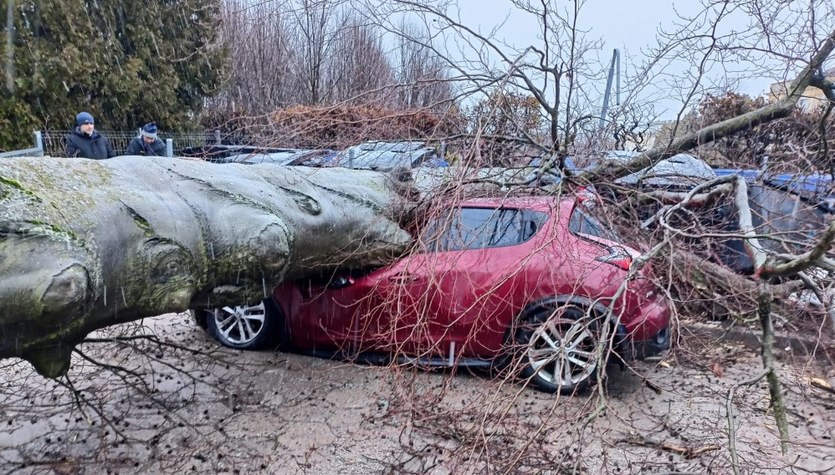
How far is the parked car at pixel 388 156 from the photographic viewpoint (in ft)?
15.4

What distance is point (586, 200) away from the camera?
4344mm

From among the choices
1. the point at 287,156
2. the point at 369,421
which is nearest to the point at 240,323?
the point at 287,156

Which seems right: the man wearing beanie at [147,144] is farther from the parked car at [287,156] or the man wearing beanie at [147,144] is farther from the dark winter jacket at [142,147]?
the parked car at [287,156]

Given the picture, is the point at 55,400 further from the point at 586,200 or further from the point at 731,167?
the point at 731,167

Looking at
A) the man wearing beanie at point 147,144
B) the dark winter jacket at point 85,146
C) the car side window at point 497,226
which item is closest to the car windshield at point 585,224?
the car side window at point 497,226

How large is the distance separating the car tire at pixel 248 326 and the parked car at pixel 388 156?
1472mm

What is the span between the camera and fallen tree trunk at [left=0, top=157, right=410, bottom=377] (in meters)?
2.55

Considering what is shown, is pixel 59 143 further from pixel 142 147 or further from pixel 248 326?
pixel 248 326

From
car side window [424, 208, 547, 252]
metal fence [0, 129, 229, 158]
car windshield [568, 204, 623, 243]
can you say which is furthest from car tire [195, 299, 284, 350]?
metal fence [0, 129, 229, 158]

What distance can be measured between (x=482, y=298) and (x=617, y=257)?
937 millimetres

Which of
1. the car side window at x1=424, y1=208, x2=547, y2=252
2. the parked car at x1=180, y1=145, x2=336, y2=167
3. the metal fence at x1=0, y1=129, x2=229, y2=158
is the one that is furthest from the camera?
the metal fence at x1=0, y1=129, x2=229, y2=158

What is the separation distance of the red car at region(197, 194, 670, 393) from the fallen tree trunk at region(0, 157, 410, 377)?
75 centimetres

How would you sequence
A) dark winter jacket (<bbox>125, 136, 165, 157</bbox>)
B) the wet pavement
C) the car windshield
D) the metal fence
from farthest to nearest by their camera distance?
the metal fence, dark winter jacket (<bbox>125, 136, 165, 157</bbox>), the car windshield, the wet pavement

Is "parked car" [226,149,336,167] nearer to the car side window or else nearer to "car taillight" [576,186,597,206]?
the car side window
